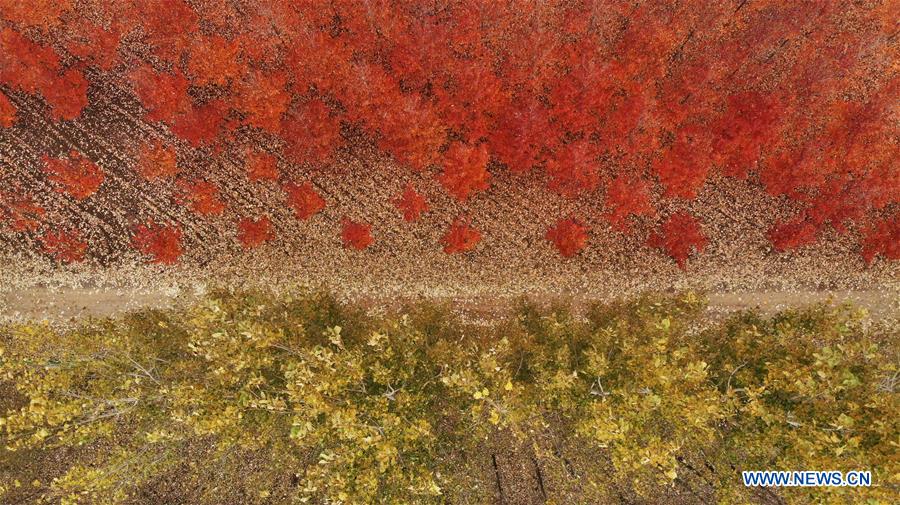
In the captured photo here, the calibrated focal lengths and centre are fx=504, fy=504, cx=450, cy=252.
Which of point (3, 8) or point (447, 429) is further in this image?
point (3, 8)

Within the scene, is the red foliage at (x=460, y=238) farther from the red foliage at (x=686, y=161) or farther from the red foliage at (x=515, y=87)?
the red foliage at (x=686, y=161)

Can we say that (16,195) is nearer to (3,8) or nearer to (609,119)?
(3,8)

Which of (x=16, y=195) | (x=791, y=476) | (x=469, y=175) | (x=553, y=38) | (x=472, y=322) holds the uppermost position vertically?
(x=553, y=38)

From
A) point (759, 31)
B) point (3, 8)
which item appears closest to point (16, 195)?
point (3, 8)

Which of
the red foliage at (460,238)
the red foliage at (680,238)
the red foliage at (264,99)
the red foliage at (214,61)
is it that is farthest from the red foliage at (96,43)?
the red foliage at (680,238)

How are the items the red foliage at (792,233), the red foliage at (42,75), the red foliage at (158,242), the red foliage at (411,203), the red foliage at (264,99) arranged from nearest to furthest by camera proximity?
1. the red foliage at (264,99)
2. the red foliage at (42,75)
3. the red foliage at (792,233)
4. the red foliage at (411,203)
5. the red foliage at (158,242)

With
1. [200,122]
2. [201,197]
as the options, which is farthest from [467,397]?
[200,122]
